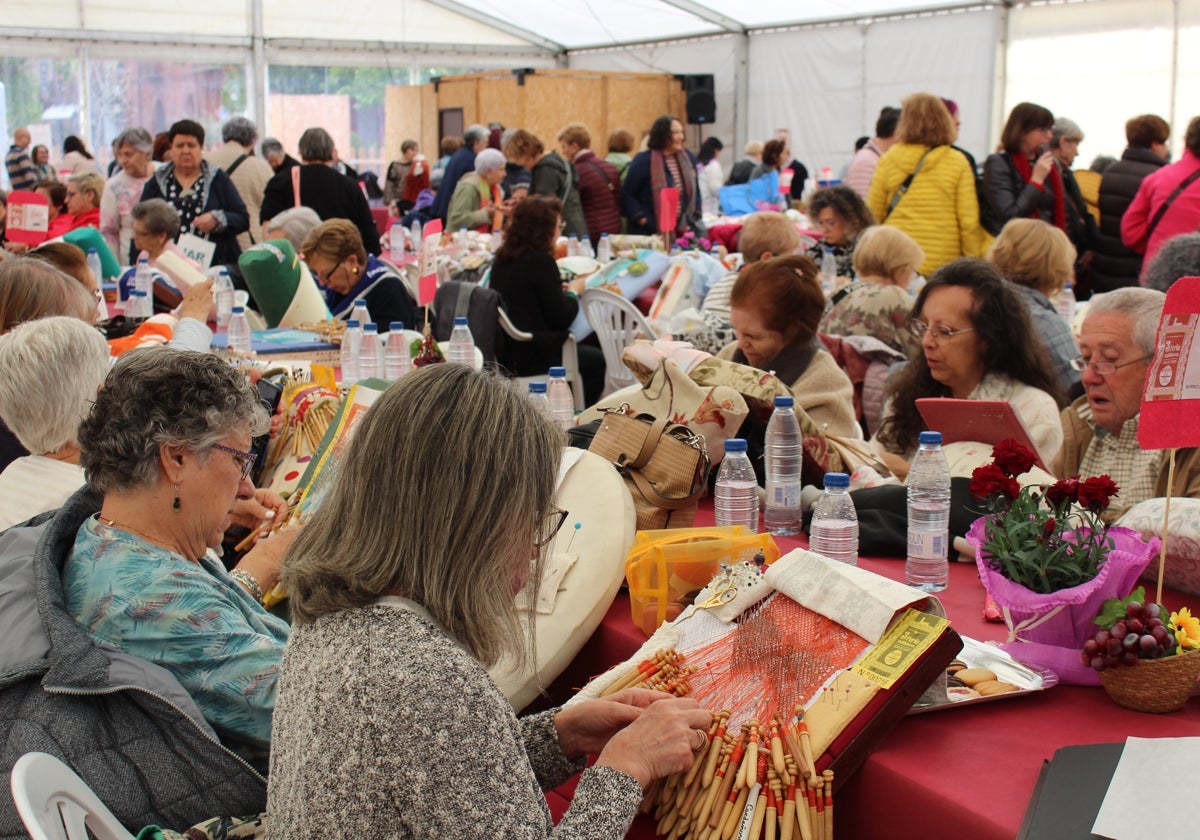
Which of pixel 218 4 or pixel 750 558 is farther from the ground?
pixel 218 4

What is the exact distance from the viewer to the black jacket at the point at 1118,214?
6637 mm

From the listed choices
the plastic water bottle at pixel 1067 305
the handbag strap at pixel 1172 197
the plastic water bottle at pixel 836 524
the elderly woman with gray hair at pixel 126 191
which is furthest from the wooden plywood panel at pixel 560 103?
the plastic water bottle at pixel 836 524

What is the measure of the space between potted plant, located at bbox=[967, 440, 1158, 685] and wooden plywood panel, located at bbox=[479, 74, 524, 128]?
1523 cm

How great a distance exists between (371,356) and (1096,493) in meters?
2.99

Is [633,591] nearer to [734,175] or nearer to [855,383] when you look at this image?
[855,383]

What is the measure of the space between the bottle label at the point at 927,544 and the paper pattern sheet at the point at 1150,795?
700 mm

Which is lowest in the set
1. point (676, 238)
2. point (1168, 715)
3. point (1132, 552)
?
point (1168, 715)

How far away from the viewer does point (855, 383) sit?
465cm

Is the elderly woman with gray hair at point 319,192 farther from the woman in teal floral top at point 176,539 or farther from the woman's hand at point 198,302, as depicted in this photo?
the woman in teal floral top at point 176,539

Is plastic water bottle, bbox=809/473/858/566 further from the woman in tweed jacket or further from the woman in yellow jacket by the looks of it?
the woman in yellow jacket

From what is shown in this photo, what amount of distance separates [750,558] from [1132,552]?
67 centimetres

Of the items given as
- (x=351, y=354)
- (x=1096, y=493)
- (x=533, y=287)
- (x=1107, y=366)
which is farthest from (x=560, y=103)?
(x=1096, y=493)

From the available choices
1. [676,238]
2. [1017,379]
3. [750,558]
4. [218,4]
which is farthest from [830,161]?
[750,558]

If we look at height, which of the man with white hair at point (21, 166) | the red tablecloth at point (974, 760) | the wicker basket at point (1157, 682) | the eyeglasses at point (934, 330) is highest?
A: the man with white hair at point (21, 166)
